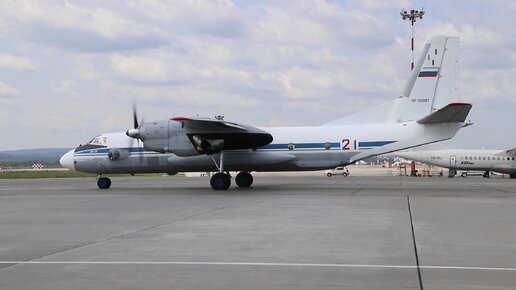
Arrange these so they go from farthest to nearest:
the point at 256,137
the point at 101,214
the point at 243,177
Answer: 1. the point at 243,177
2. the point at 256,137
3. the point at 101,214

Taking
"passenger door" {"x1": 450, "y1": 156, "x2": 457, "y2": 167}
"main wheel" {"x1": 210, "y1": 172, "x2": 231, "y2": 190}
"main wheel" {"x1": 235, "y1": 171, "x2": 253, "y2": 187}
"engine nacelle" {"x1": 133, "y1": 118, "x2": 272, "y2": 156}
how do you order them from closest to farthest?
"engine nacelle" {"x1": 133, "y1": 118, "x2": 272, "y2": 156}
"main wheel" {"x1": 210, "y1": 172, "x2": 231, "y2": 190}
"main wheel" {"x1": 235, "y1": 171, "x2": 253, "y2": 187}
"passenger door" {"x1": 450, "y1": 156, "x2": 457, "y2": 167}

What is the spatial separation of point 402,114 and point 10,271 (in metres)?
22.6

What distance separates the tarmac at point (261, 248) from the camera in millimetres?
6742

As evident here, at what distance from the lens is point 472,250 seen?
28.9 ft

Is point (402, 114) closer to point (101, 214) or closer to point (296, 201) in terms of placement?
point (296, 201)

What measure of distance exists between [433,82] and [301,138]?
715 cm

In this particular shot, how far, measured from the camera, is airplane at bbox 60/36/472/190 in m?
25.3

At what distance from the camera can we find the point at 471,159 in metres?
51.9

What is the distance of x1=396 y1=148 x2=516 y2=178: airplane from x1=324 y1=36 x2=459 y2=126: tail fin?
24047mm

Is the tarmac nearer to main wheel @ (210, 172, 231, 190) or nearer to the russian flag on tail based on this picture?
main wheel @ (210, 172, 231, 190)

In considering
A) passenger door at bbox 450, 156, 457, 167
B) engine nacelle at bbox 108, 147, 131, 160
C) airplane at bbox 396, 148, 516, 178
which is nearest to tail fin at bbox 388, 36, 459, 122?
engine nacelle at bbox 108, 147, 131, 160

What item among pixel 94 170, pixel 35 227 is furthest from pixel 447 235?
pixel 94 170

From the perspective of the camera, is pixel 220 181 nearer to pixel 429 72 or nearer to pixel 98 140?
pixel 98 140

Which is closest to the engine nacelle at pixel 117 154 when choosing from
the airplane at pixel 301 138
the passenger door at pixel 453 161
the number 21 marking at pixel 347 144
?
the airplane at pixel 301 138
